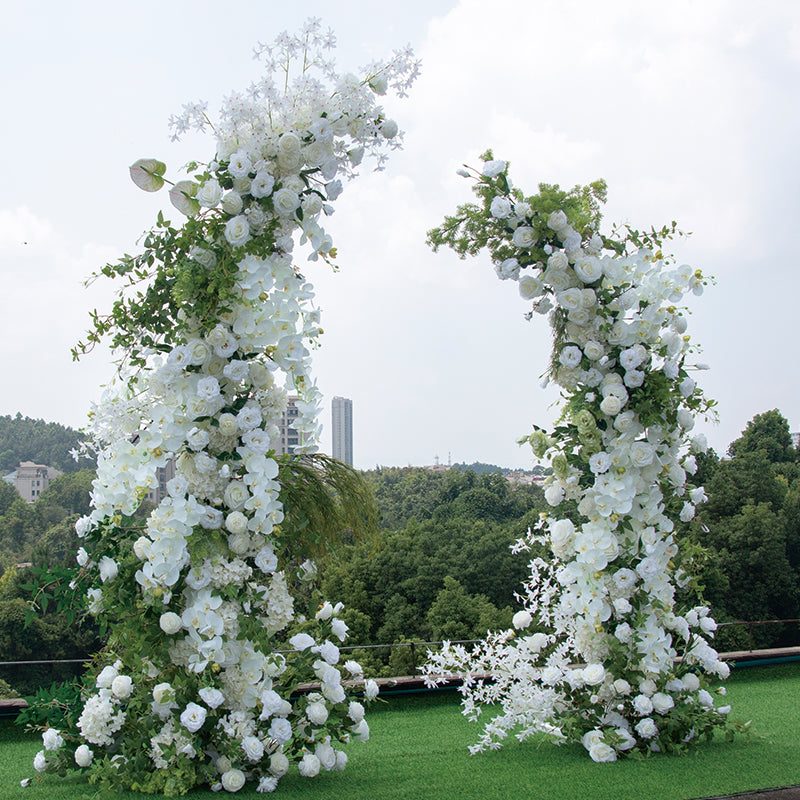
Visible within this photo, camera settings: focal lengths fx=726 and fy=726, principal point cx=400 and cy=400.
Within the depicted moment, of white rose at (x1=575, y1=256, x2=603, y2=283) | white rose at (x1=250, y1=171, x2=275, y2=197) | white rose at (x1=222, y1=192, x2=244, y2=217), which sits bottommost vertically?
white rose at (x1=575, y1=256, x2=603, y2=283)

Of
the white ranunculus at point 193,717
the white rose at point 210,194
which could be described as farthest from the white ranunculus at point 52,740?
the white rose at point 210,194

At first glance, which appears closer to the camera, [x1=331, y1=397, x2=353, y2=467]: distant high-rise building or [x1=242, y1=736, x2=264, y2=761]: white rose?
[x1=242, y1=736, x2=264, y2=761]: white rose

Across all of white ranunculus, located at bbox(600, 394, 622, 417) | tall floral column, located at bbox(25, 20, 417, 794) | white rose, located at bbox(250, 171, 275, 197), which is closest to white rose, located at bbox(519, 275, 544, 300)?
white ranunculus, located at bbox(600, 394, 622, 417)

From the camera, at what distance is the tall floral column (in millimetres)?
2842

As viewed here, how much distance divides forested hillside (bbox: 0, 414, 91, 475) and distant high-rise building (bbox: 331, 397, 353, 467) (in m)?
12.4

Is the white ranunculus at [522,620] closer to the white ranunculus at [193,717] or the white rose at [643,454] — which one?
the white rose at [643,454]

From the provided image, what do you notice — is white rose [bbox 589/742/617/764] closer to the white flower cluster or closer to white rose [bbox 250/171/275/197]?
the white flower cluster

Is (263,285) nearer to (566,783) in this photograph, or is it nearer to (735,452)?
(566,783)

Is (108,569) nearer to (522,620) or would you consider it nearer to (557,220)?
(522,620)

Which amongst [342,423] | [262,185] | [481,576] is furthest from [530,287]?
[342,423]

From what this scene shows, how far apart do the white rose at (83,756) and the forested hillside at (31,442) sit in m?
35.3

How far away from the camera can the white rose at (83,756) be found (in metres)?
2.86

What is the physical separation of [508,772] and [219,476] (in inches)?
73.8

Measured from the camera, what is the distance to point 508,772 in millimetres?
3291
